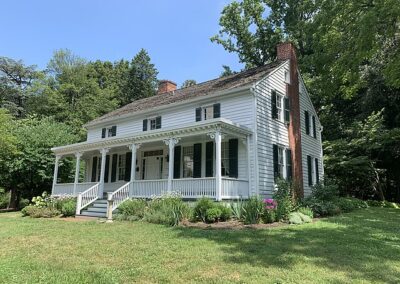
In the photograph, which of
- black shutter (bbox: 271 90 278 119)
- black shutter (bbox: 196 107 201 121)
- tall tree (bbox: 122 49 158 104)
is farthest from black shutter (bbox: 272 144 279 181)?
tall tree (bbox: 122 49 158 104)

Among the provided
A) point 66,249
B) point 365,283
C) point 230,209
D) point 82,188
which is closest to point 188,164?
point 230,209

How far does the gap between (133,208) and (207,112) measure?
6.30 metres

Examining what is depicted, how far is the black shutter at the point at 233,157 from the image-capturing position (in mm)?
15547

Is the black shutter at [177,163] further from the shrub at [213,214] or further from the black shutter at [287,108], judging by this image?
the black shutter at [287,108]

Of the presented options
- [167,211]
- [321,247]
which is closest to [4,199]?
[167,211]

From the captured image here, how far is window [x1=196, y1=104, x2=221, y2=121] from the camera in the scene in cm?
1701

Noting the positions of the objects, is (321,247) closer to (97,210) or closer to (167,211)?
(167,211)

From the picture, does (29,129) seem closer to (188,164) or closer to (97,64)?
(188,164)

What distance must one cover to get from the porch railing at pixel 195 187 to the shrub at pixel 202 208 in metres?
1.25

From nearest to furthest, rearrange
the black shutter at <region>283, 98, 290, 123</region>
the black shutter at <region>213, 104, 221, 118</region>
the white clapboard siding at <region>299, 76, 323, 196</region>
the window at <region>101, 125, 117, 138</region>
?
the black shutter at <region>213, 104, 221, 118</region>
the black shutter at <region>283, 98, 290, 123</region>
the white clapboard siding at <region>299, 76, 323, 196</region>
the window at <region>101, 125, 117, 138</region>

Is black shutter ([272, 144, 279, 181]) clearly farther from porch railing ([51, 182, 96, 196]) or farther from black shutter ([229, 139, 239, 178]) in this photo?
porch railing ([51, 182, 96, 196])

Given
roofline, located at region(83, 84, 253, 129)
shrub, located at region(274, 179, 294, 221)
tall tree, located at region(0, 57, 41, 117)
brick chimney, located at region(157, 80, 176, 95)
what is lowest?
shrub, located at region(274, 179, 294, 221)

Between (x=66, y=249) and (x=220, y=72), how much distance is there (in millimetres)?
32594

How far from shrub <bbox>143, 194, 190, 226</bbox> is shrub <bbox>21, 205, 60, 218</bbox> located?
622cm
